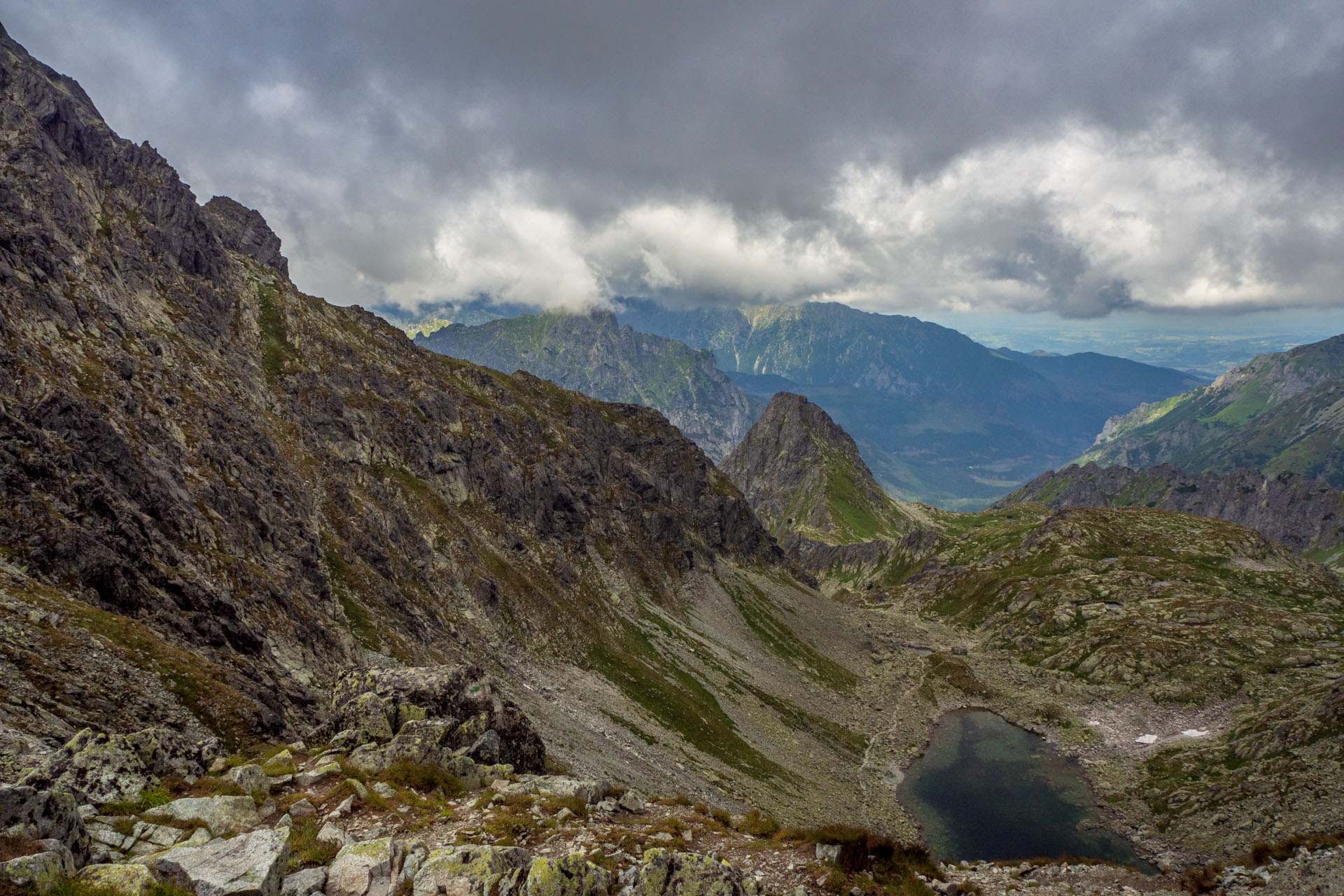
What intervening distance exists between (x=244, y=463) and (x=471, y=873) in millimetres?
64895

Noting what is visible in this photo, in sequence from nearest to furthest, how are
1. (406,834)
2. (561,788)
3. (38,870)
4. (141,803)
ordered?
1. (38,870)
2. (141,803)
3. (406,834)
4. (561,788)

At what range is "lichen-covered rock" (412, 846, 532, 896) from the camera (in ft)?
61.3

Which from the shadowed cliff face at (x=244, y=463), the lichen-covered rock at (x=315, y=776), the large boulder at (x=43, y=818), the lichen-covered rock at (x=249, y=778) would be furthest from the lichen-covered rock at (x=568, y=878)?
the shadowed cliff face at (x=244, y=463)

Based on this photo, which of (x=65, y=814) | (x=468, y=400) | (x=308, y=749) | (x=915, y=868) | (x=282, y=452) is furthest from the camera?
(x=468, y=400)

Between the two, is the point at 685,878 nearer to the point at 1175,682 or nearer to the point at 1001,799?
the point at 1001,799

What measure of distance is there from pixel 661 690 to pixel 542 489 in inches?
2031

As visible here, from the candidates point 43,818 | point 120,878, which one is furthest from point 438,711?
point 120,878

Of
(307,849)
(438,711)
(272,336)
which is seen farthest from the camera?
(272,336)

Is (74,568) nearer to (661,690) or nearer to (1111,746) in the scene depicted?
(661,690)

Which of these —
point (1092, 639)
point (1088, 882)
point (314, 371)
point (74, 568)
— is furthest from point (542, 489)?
point (1092, 639)

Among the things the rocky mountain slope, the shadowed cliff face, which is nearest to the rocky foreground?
the rocky mountain slope

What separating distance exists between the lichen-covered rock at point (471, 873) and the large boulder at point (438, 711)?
40.5 ft

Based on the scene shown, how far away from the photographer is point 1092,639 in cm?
15912

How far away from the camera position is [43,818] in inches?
605
